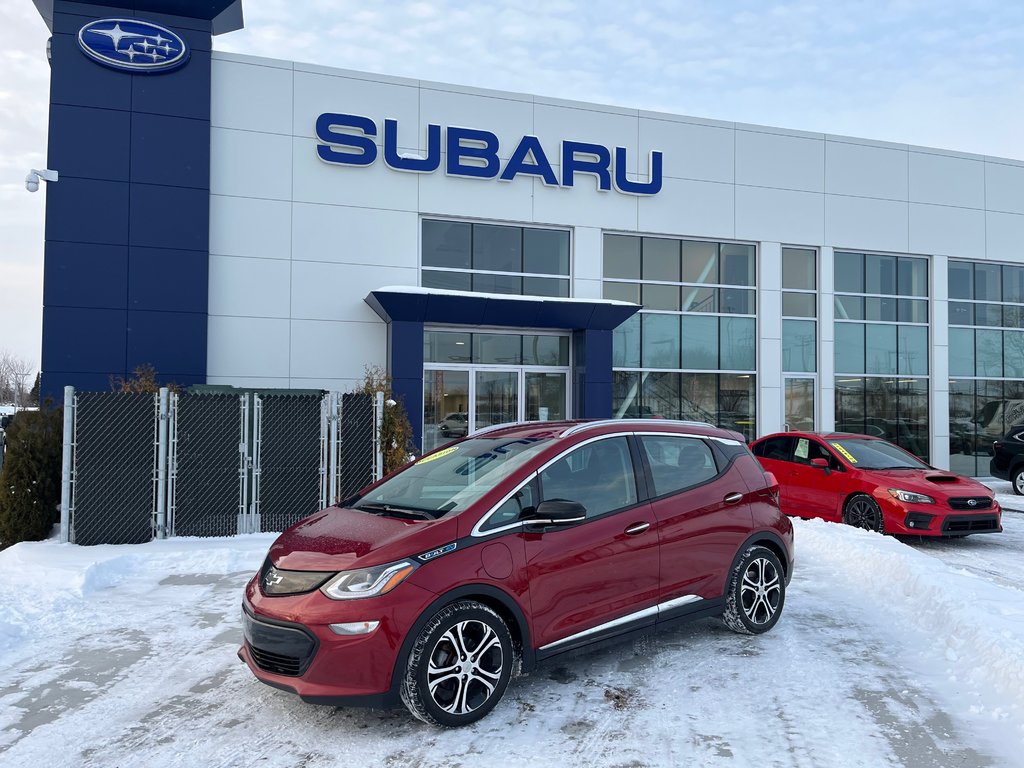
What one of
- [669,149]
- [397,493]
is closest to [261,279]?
[669,149]

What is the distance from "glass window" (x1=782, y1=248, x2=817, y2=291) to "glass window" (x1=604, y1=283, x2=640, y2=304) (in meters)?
3.98

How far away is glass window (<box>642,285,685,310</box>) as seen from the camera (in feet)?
57.1

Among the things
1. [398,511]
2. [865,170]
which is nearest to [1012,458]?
[865,170]

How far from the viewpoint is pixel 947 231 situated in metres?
19.9

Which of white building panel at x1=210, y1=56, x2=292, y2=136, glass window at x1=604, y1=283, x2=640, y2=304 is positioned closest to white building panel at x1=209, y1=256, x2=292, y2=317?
white building panel at x1=210, y1=56, x2=292, y2=136

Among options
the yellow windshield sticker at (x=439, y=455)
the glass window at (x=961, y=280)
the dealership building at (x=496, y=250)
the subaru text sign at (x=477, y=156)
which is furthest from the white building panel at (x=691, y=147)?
the yellow windshield sticker at (x=439, y=455)

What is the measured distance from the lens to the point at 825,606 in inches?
268

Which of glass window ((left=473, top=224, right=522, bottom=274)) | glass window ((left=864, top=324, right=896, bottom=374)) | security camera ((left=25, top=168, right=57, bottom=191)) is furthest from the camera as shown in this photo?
glass window ((left=864, top=324, right=896, bottom=374))

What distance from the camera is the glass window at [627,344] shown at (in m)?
17.0

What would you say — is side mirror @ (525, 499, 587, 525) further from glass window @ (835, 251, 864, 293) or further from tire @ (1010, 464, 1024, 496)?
glass window @ (835, 251, 864, 293)

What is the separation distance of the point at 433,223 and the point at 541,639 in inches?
498

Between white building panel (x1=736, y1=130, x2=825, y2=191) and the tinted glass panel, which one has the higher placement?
white building panel (x1=736, y1=130, x2=825, y2=191)

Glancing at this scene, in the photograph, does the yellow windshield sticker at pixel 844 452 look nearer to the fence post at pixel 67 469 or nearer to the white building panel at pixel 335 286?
the white building panel at pixel 335 286

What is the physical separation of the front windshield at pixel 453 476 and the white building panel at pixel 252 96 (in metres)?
11.5
